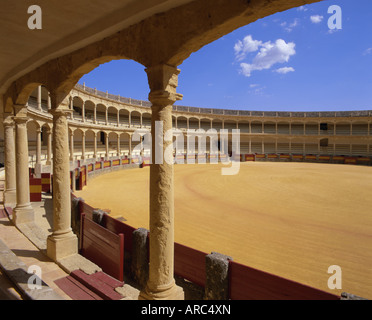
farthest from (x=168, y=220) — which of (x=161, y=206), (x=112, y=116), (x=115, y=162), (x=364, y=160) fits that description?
(x=364, y=160)

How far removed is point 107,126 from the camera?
79.7ft

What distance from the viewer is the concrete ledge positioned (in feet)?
7.45

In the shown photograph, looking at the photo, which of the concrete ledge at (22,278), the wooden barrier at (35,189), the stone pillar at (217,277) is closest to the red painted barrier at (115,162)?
the wooden barrier at (35,189)

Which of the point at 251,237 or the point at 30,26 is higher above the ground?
the point at 30,26

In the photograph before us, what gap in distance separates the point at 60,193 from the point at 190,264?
279cm

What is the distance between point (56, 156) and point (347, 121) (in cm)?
3887

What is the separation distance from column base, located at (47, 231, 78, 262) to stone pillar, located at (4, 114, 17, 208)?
12.0ft

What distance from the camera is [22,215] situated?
5.75 meters

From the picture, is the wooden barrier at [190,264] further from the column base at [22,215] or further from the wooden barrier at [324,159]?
the wooden barrier at [324,159]

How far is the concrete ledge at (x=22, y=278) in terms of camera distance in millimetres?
2270

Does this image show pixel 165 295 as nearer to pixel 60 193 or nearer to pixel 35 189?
pixel 60 193

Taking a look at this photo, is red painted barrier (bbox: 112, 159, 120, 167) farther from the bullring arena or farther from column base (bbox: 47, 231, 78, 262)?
column base (bbox: 47, 231, 78, 262)
